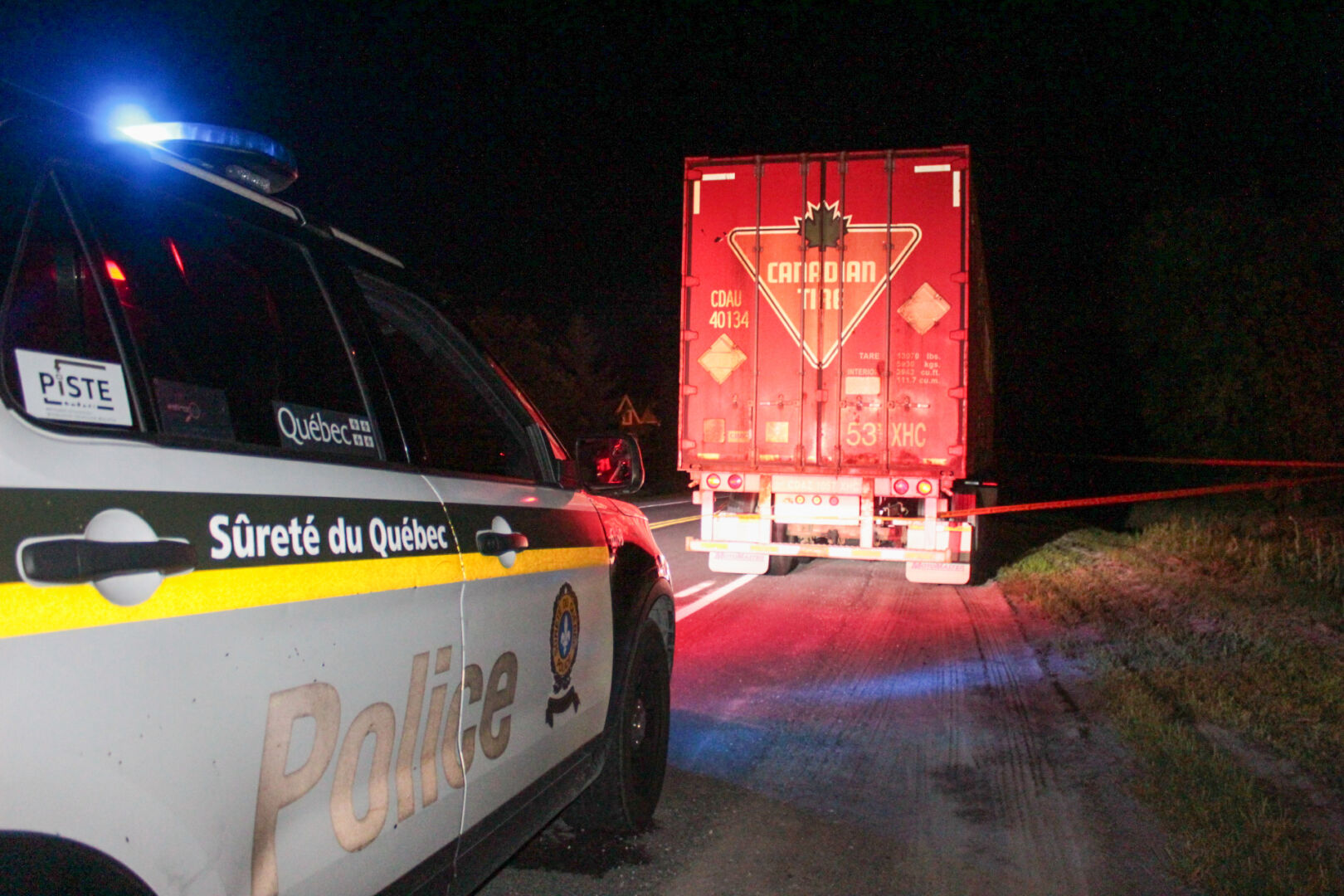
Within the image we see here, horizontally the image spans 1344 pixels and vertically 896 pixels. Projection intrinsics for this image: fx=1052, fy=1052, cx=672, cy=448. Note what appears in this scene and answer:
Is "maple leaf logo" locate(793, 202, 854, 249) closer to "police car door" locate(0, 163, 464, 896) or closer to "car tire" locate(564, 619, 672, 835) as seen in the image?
"car tire" locate(564, 619, 672, 835)

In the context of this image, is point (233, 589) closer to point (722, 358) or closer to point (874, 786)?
point (874, 786)

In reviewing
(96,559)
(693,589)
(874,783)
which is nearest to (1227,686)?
(874,783)

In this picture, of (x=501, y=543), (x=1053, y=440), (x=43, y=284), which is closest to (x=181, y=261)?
(x=43, y=284)

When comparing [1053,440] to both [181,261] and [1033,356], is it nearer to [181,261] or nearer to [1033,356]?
[1033,356]

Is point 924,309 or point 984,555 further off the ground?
point 924,309

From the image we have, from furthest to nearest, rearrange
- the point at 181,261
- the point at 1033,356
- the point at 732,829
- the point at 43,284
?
the point at 1033,356
the point at 732,829
the point at 181,261
the point at 43,284

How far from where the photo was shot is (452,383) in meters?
3.95

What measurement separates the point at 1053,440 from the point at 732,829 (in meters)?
47.3

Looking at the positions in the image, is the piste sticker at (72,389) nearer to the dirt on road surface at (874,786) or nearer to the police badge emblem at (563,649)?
the police badge emblem at (563,649)

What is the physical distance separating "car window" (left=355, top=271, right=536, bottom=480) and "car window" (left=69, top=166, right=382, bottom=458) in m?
0.19

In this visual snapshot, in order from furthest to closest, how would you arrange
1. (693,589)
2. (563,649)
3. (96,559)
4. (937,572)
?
(937,572), (693,589), (563,649), (96,559)

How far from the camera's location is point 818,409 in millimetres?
10578

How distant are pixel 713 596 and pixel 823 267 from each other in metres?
3.48

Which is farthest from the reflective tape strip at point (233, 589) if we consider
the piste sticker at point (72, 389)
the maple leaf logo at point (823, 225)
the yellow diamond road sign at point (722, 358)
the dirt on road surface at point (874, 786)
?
the maple leaf logo at point (823, 225)
